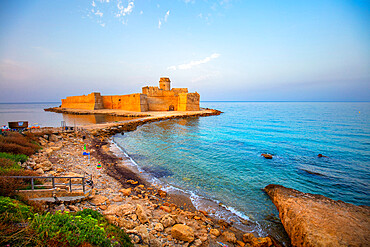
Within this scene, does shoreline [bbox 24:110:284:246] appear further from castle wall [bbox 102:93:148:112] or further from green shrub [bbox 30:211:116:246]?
castle wall [bbox 102:93:148:112]

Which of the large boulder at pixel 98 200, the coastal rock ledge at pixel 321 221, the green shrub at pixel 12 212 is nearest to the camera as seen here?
the green shrub at pixel 12 212

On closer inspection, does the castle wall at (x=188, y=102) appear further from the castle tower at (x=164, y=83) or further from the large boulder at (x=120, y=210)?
the large boulder at (x=120, y=210)

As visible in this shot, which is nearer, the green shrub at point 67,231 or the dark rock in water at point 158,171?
the green shrub at point 67,231

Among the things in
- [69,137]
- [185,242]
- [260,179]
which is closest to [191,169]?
[260,179]

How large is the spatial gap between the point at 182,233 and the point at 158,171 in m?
4.72

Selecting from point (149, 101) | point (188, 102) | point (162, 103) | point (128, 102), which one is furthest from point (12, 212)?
point (162, 103)

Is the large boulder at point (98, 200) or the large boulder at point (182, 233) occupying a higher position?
the large boulder at point (98, 200)

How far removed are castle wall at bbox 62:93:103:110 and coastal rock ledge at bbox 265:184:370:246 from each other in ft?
135

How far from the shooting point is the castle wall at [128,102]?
114ft

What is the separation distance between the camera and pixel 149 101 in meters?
37.7

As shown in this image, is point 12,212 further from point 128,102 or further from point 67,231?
point 128,102

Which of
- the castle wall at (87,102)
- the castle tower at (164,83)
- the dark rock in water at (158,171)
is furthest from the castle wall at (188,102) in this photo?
the dark rock in water at (158,171)

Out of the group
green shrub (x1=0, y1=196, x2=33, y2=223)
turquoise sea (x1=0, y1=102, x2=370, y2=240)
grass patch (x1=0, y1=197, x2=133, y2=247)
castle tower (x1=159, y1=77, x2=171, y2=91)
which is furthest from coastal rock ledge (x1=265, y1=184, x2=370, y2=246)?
castle tower (x1=159, y1=77, x2=171, y2=91)

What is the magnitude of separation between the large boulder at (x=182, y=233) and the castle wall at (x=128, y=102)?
32319 millimetres
